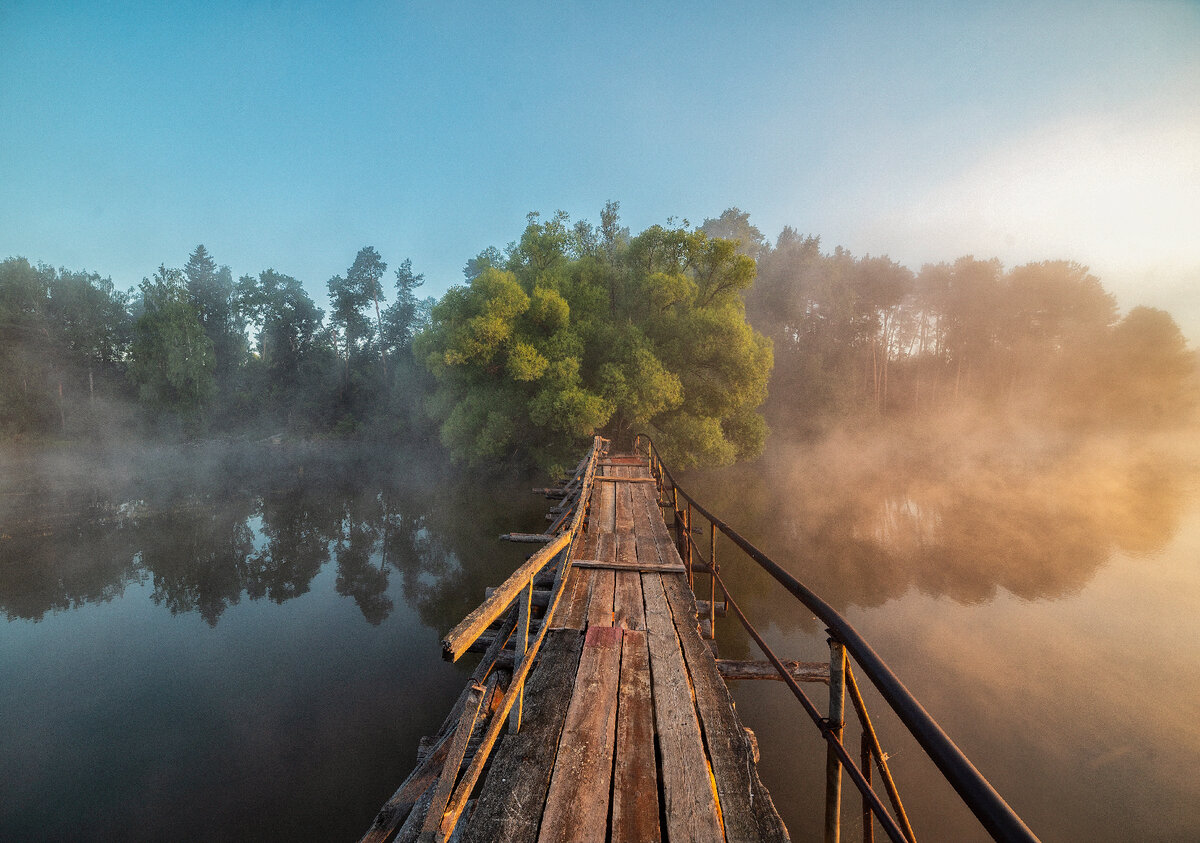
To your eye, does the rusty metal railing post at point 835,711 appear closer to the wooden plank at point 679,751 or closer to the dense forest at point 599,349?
the wooden plank at point 679,751

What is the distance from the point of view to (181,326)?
102 feet

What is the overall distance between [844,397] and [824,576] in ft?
72.1

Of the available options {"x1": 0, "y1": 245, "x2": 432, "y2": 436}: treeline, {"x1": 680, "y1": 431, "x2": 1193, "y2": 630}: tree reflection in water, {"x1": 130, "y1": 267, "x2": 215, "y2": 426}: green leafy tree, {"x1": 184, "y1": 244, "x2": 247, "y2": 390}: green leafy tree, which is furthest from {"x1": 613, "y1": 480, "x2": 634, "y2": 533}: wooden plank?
{"x1": 184, "y1": 244, "x2": 247, "y2": 390}: green leafy tree

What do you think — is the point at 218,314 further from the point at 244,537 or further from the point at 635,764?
the point at 635,764

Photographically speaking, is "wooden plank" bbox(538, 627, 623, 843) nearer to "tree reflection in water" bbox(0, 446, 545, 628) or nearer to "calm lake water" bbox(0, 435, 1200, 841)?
"calm lake water" bbox(0, 435, 1200, 841)

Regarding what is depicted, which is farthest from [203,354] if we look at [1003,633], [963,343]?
[963,343]

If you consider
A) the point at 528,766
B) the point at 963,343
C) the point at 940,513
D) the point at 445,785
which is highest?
the point at 963,343

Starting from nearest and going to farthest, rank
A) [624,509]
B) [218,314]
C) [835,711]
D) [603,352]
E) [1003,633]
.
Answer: [835,711]
[624,509]
[1003,633]
[603,352]
[218,314]

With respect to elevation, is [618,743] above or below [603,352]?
below

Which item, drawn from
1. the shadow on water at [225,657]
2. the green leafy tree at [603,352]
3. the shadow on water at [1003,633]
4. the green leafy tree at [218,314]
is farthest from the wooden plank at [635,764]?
the green leafy tree at [218,314]

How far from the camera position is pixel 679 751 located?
2.34m

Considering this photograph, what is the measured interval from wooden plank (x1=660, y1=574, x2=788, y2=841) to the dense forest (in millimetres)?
12812

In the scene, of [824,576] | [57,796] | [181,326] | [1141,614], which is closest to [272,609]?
[57,796]

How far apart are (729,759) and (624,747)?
0.57 meters
